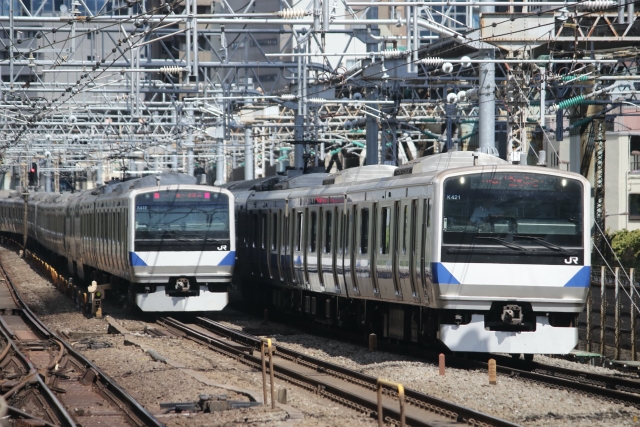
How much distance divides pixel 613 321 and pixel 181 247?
8243 mm

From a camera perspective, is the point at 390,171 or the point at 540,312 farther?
the point at 390,171

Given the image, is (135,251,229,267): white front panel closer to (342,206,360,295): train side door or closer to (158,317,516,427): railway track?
(158,317,516,427): railway track

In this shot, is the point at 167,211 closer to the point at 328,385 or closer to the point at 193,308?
the point at 193,308

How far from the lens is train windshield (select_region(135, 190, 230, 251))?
22.3m

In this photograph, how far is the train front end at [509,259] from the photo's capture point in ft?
46.5

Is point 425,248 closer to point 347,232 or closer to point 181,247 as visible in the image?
point 347,232

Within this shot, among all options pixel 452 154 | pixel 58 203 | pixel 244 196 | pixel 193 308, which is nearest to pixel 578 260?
pixel 452 154

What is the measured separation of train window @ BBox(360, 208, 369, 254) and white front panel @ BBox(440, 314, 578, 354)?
122 inches

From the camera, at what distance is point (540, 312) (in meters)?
14.3

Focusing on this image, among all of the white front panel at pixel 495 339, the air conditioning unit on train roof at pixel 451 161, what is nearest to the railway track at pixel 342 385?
the white front panel at pixel 495 339

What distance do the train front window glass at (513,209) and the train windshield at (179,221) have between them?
9.01m

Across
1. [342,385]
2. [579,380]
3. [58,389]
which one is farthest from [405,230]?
[58,389]

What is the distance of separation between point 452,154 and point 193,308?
27.8ft

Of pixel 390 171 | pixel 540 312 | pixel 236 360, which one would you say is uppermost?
pixel 390 171
